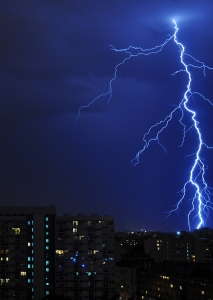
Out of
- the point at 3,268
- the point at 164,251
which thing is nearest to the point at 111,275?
the point at 3,268

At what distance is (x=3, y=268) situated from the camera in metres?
26.9

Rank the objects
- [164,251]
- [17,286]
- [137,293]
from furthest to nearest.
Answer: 1. [164,251]
2. [137,293]
3. [17,286]

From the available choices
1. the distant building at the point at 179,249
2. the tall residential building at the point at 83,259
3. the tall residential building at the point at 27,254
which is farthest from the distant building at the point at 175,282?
the distant building at the point at 179,249

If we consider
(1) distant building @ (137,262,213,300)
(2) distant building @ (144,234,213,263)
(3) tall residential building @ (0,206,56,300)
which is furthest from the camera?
(2) distant building @ (144,234,213,263)

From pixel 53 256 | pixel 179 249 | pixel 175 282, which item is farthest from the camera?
pixel 179 249

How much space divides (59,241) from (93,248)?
1.53m

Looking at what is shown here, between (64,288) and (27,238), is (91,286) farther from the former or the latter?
(27,238)

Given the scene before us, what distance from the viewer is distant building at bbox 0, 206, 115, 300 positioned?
26.7 meters

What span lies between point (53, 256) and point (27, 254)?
115 centimetres

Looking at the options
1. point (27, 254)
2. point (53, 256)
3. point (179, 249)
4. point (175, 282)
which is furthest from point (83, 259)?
point (179, 249)

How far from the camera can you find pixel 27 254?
1059 inches

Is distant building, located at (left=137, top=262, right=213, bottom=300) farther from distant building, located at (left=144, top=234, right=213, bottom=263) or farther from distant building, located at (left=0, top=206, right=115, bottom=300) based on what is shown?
distant building, located at (left=144, top=234, right=213, bottom=263)

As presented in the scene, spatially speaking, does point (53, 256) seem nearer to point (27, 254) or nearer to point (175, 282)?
point (27, 254)

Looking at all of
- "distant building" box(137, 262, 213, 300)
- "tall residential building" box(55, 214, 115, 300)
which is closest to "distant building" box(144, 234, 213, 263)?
"distant building" box(137, 262, 213, 300)
